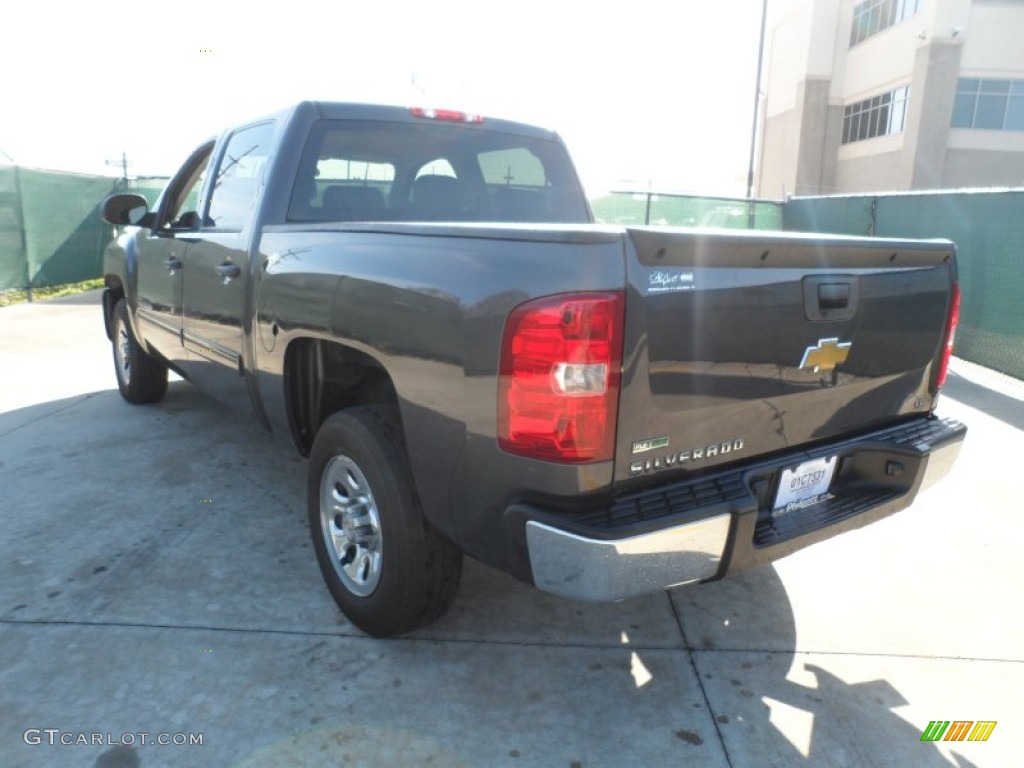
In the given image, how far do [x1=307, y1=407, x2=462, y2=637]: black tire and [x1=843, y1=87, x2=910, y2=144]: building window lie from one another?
3433 cm

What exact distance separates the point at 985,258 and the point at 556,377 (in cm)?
835

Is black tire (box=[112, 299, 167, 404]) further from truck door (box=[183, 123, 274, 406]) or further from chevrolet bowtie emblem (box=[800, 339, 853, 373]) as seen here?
chevrolet bowtie emblem (box=[800, 339, 853, 373])

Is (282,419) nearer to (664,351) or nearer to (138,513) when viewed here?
(138,513)

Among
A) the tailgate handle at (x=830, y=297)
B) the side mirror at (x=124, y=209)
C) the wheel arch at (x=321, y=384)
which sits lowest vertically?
the wheel arch at (x=321, y=384)

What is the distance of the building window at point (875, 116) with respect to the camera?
104 ft

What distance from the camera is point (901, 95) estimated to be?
31547mm

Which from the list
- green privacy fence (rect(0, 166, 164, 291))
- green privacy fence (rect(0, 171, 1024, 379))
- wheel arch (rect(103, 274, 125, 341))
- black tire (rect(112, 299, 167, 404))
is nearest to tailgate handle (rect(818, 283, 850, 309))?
black tire (rect(112, 299, 167, 404))

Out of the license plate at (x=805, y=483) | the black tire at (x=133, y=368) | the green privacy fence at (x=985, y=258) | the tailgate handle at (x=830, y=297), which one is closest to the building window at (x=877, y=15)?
the green privacy fence at (x=985, y=258)

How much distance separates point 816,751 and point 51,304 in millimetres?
12780

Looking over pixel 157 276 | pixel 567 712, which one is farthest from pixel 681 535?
pixel 157 276

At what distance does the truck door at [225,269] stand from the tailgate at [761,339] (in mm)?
2072

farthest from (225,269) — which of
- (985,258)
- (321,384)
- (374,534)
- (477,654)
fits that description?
(985,258)

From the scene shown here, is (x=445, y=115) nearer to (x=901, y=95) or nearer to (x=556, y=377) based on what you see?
(x=556, y=377)

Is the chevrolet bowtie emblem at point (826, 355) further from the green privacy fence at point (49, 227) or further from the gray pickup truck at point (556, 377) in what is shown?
the green privacy fence at point (49, 227)
